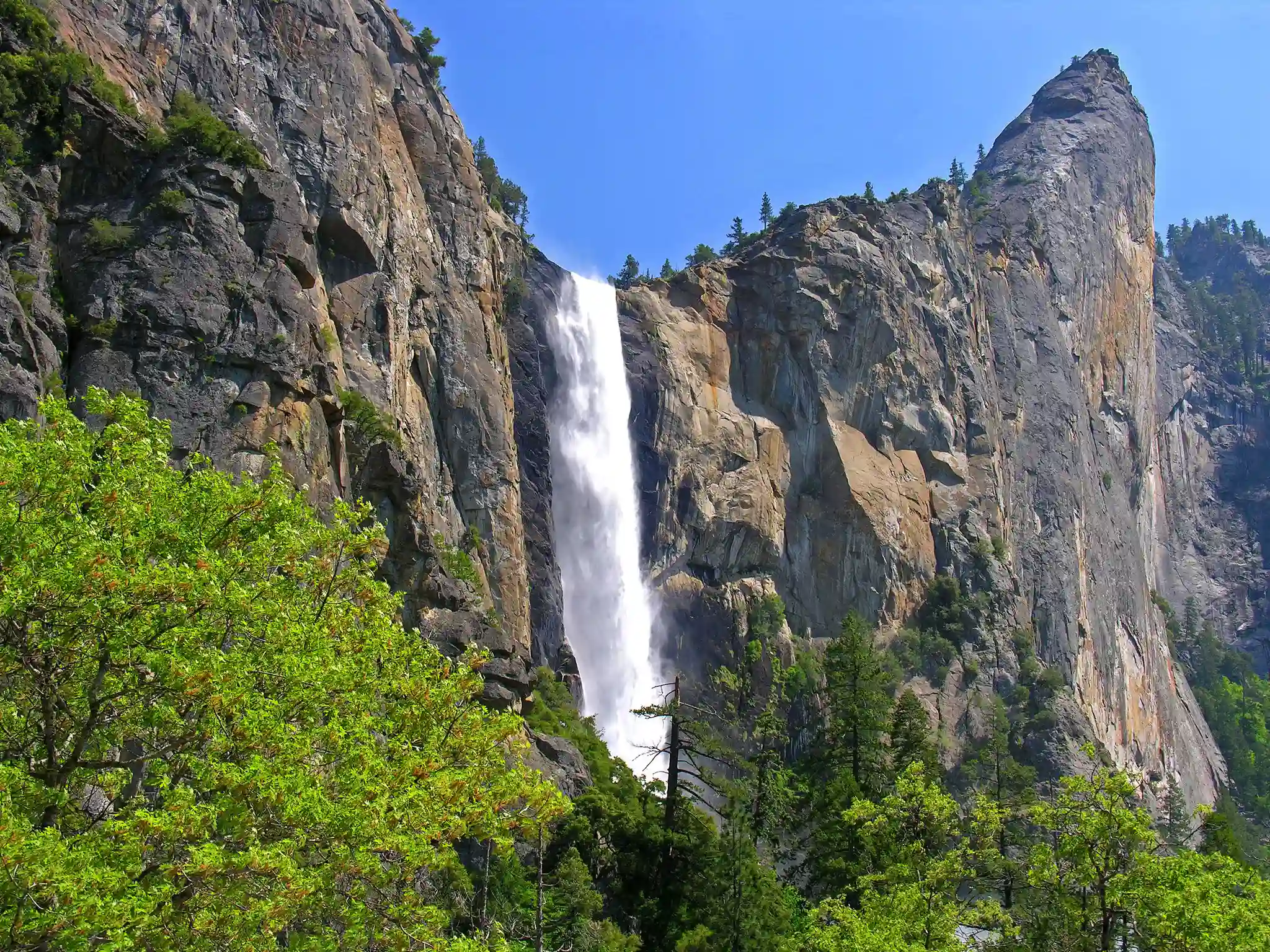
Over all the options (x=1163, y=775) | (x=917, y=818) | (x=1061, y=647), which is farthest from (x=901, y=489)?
(x=917, y=818)

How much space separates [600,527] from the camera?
60.8m

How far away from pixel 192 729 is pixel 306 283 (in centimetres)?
2477

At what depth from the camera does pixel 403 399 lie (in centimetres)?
4244

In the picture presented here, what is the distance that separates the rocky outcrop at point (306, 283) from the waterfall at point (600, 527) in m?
7.41

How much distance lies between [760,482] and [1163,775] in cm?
4191

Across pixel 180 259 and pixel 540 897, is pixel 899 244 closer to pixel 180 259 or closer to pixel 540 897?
pixel 180 259

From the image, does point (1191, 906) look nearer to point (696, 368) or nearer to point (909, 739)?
point (909, 739)

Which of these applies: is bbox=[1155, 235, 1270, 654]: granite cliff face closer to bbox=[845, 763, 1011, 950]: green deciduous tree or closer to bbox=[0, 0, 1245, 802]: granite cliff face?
bbox=[0, 0, 1245, 802]: granite cliff face

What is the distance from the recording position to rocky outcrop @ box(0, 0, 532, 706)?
28297mm

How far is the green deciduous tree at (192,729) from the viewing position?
10.2 m

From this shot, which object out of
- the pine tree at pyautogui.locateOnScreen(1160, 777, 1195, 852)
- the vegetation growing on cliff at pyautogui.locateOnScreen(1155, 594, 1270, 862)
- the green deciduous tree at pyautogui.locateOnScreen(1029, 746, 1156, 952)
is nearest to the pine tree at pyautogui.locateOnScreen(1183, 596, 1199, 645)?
the vegetation growing on cliff at pyautogui.locateOnScreen(1155, 594, 1270, 862)

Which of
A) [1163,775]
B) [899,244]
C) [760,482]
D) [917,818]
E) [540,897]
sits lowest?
[540,897]

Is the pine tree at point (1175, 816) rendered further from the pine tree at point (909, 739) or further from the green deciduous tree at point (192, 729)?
the green deciduous tree at point (192, 729)

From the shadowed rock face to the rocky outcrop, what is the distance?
16.1m
